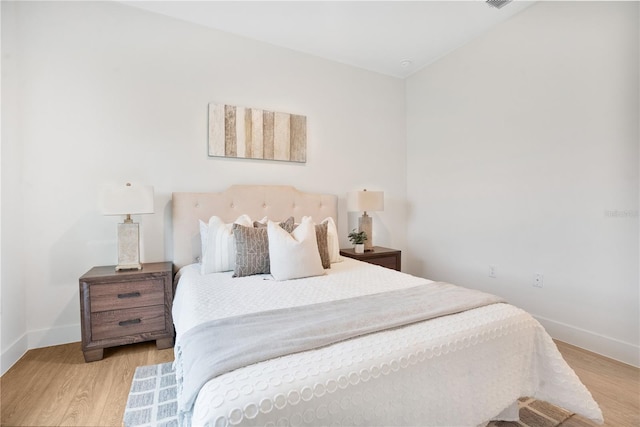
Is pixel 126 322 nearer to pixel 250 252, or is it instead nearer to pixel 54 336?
pixel 54 336

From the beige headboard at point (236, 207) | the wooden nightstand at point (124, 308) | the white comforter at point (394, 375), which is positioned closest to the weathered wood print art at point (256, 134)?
the beige headboard at point (236, 207)

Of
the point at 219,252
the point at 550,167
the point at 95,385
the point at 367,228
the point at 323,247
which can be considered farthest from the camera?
the point at 367,228

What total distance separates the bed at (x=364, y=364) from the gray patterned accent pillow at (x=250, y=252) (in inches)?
8.6

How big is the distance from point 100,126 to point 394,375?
9.08 ft

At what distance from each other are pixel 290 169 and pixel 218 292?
5.71 ft

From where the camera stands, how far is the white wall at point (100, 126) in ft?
7.42

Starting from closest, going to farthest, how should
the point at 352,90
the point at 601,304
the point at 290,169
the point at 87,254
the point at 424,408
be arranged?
the point at 424,408 < the point at 601,304 < the point at 87,254 < the point at 290,169 < the point at 352,90

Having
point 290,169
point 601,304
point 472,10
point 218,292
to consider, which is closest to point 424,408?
point 218,292

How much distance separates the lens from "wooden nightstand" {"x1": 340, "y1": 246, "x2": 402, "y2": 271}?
122 inches

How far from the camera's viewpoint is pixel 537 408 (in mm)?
1621

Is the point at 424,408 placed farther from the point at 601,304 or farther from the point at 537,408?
the point at 601,304

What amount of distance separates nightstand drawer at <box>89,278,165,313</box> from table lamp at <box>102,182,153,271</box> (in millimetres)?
166

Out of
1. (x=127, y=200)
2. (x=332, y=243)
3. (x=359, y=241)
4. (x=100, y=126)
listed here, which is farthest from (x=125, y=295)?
(x=359, y=241)

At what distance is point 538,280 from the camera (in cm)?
261
